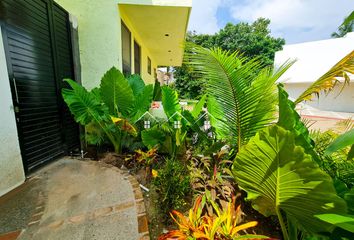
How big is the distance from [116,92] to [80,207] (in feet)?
5.38

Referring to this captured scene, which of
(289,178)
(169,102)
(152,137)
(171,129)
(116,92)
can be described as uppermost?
(116,92)

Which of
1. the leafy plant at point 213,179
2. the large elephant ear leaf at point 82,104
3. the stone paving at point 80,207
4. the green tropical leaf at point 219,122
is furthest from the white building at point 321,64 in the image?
the stone paving at point 80,207

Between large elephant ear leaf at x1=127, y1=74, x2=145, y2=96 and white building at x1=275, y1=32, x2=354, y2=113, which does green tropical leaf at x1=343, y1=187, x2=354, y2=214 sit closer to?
large elephant ear leaf at x1=127, y1=74, x2=145, y2=96

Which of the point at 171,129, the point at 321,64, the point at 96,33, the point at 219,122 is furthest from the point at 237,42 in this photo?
the point at 219,122

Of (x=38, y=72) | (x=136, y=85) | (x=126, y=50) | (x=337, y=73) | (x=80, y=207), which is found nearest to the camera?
(x=337, y=73)

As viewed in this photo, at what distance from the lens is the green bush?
5.67ft

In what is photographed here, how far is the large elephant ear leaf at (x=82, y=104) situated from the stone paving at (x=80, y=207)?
82 cm

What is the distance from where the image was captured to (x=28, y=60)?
2.32 meters

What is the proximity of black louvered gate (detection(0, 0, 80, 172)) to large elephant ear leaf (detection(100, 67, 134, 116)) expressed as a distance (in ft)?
2.67

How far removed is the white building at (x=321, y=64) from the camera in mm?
12656

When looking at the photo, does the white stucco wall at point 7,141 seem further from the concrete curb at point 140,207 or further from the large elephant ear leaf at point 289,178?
the large elephant ear leaf at point 289,178

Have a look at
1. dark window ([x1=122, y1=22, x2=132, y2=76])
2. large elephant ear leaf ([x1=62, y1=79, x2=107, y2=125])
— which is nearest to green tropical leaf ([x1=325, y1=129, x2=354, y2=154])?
large elephant ear leaf ([x1=62, y1=79, x2=107, y2=125])

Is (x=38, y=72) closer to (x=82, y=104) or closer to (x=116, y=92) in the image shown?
(x=82, y=104)

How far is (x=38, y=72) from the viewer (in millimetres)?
2496
